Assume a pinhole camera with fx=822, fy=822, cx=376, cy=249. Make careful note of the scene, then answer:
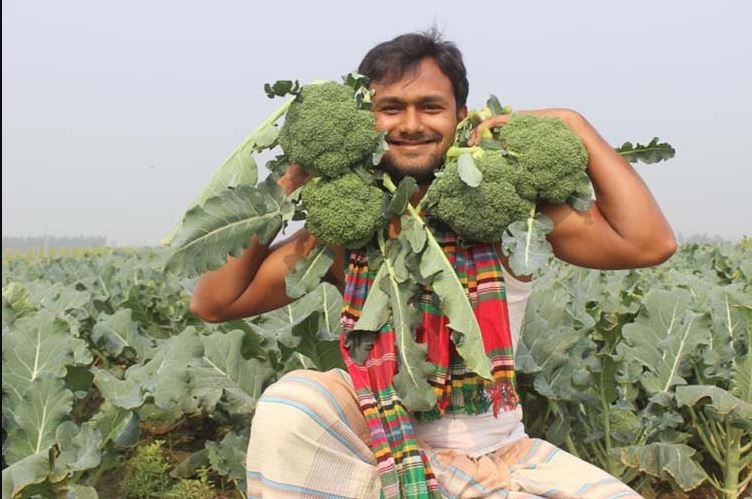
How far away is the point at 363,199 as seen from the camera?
210cm

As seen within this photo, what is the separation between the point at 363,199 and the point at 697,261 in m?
8.56

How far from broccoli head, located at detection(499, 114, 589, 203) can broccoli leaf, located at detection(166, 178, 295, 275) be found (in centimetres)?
60

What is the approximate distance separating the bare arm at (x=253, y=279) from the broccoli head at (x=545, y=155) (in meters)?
0.58

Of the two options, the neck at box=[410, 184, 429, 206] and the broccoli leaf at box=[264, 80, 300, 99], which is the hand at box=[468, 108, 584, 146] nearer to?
the neck at box=[410, 184, 429, 206]

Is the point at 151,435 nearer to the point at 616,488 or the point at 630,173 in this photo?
the point at 616,488

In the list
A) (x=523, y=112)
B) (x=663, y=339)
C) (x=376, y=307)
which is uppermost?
(x=523, y=112)

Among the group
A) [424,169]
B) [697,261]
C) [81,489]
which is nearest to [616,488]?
[424,169]

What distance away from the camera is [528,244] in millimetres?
2066

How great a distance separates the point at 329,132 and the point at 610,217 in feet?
2.61

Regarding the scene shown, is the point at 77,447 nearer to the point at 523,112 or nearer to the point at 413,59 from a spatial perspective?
the point at 413,59

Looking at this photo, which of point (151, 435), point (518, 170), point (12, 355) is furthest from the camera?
point (151, 435)

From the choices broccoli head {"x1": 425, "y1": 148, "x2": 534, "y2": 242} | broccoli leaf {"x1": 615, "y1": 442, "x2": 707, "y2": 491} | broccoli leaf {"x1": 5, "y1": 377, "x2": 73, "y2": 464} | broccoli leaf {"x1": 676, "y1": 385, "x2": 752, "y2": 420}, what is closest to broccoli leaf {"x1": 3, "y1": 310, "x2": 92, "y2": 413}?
broccoli leaf {"x1": 5, "y1": 377, "x2": 73, "y2": 464}

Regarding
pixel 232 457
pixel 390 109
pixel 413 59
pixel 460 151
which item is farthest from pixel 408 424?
pixel 232 457

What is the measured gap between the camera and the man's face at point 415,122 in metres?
2.20
